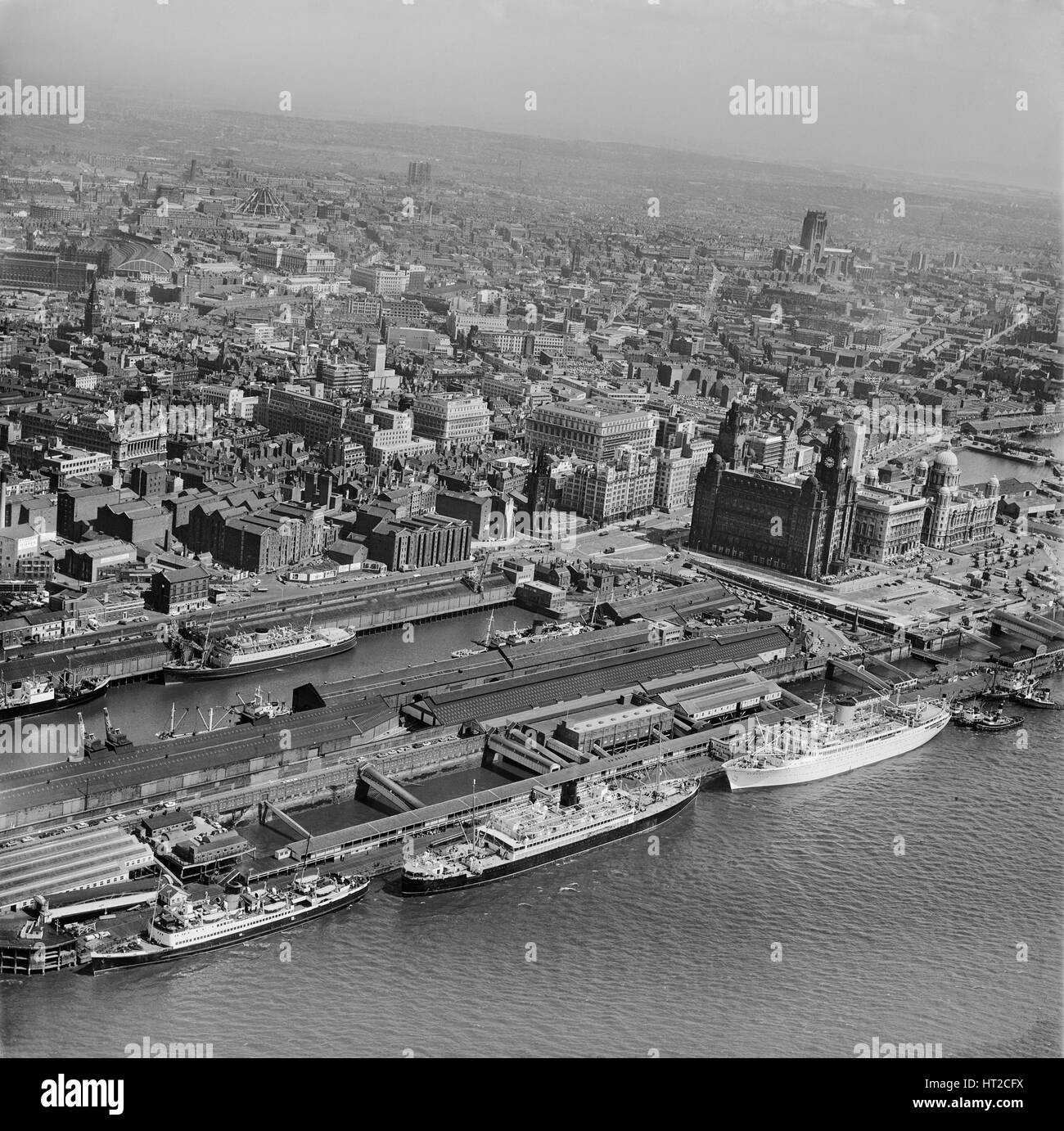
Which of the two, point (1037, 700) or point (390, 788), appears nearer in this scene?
point (390, 788)

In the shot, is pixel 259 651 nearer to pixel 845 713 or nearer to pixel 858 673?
pixel 845 713

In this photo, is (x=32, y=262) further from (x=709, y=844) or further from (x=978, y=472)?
(x=709, y=844)

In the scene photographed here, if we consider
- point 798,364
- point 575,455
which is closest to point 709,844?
point 575,455

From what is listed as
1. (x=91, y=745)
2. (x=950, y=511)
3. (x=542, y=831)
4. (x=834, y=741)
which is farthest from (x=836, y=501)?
(x=91, y=745)

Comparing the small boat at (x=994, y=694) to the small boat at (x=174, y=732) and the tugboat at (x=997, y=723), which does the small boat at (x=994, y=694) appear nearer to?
the tugboat at (x=997, y=723)

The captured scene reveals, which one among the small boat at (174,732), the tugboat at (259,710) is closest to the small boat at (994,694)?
the tugboat at (259,710)

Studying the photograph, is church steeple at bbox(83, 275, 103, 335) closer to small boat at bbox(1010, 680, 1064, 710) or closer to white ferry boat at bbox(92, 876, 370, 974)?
small boat at bbox(1010, 680, 1064, 710)

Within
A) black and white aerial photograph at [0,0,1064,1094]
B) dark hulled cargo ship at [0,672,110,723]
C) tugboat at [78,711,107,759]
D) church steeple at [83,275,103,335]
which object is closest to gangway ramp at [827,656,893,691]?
black and white aerial photograph at [0,0,1064,1094]
